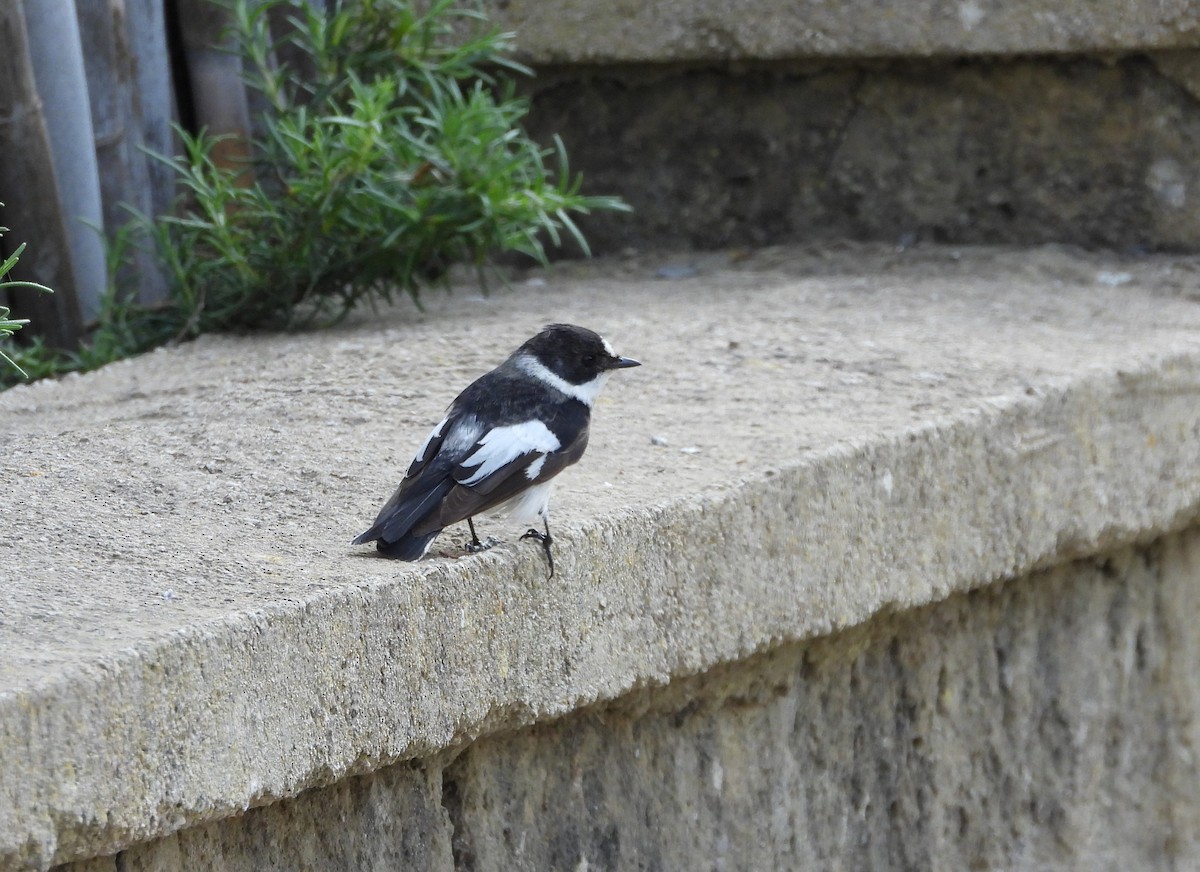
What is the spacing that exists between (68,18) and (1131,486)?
248 cm

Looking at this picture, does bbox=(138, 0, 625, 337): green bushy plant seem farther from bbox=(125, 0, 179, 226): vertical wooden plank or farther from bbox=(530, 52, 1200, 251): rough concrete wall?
bbox=(530, 52, 1200, 251): rough concrete wall

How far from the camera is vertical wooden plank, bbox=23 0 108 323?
11.2 feet

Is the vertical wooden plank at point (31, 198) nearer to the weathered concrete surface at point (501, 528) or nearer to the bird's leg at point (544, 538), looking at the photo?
the weathered concrete surface at point (501, 528)

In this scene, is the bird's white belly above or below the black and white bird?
below

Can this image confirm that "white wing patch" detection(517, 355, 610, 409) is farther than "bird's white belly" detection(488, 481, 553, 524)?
Yes

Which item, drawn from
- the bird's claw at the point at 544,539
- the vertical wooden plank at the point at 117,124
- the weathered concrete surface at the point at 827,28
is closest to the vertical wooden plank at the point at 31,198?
the vertical wooden plank at the point at 117,124

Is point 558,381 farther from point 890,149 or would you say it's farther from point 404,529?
point 890,149

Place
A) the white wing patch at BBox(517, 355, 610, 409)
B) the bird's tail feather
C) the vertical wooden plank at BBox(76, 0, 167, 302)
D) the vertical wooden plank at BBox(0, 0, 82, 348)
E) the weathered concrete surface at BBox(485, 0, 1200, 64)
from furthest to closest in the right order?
the weathered concrete surface at BBox(485, 0, 1200, 64), the vertical wooden plank at BBox(76, 0, 167, 302), the vertical wooden plank at BBox(0, 0, 82, 348), the white wing patch at BBox(517, 355, 610, 409), the bird's tail feather

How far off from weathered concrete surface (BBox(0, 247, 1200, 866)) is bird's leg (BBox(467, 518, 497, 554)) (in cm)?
6

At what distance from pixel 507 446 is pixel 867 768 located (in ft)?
4.06

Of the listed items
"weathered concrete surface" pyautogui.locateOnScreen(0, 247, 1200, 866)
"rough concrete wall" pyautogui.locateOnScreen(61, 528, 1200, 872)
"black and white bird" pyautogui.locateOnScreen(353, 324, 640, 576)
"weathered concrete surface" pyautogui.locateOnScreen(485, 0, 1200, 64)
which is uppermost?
"weathered concrete surface" pyautogui.locateOnScreen(485, 0, 1200, 64)

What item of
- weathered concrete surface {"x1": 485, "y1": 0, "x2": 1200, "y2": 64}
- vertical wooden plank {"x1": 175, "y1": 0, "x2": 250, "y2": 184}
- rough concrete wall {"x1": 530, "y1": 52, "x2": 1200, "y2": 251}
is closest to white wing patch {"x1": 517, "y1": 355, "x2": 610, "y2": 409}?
vertical wooden plank {"x1": 175, "y1": 0, "x2": 250, "y2": 184}

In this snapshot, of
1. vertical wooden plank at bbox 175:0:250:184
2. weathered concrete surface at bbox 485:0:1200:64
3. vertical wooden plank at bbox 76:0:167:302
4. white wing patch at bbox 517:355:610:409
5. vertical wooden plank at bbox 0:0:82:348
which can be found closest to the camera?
white wing patch at bbox 517:355:610:409

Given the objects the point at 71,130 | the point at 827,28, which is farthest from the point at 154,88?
the point at 827,28
